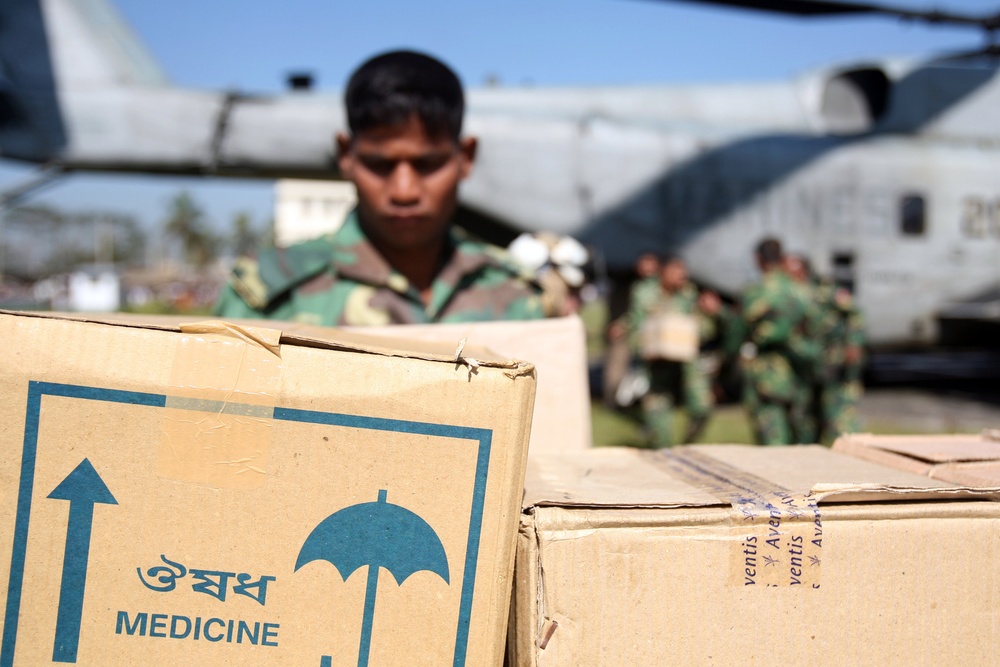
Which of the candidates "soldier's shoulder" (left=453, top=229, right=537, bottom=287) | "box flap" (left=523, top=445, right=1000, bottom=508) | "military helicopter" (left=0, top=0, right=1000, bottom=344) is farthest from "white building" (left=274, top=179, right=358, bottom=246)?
"box flap" (left=523, top=445, right=1000, bottom=508)

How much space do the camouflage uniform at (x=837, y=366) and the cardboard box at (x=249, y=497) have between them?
4402mm

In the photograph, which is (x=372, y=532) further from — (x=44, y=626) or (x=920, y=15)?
(x=920, y=15)

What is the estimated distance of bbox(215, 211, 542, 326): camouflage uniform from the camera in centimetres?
159

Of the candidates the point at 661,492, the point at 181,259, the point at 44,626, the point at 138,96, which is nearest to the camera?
the point at 44,626

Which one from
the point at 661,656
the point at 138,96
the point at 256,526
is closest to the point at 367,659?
the point at 256,526

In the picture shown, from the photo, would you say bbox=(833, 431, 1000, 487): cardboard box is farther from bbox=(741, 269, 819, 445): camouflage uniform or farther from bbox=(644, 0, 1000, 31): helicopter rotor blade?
bbox=(644, 0, 1000, 31): helicopter rotor blade

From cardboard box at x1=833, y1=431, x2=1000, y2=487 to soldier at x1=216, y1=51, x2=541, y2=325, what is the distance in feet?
2.66

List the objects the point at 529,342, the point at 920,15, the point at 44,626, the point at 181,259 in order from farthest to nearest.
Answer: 1. the point at 181,259
2. the point at 920,15
3. the point at 529,342
4. the point at 44,626

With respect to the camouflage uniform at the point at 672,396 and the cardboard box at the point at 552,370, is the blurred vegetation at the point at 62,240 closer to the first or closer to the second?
the camouflage uniform at the point at 672,396

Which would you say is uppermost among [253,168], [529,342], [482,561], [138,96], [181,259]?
[181,259]

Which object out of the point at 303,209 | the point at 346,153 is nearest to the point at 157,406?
the point at 346,153

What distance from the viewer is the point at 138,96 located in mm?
6344

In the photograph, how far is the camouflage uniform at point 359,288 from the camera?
1.59 meters

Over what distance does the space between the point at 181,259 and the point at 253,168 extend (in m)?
63.5
